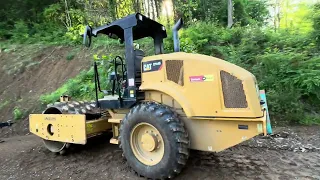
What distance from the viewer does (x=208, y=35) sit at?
10492 millimetres

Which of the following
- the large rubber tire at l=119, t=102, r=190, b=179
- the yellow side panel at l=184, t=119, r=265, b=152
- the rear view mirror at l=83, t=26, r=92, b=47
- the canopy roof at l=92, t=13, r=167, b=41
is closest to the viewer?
the yellow side panel at l=184, t=119, r=265, b=152

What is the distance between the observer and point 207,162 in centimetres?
428

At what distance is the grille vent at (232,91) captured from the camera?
11.0ft

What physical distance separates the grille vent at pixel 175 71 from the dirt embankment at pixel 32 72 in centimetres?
681

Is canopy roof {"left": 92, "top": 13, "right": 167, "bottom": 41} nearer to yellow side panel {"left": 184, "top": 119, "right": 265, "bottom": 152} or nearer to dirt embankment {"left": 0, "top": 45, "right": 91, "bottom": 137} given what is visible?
yellow side panel {"left": 184, "top": 119, "right": 265, "bottom": 152}

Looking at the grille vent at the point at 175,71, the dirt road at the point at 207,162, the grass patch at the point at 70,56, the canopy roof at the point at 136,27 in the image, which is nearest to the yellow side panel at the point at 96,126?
the dirt road at the point at 207,162

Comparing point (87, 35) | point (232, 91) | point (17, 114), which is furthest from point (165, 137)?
point (17, 114)

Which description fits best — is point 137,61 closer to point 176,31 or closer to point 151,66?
point 151,66

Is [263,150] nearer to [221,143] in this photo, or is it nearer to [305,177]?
[305,177]

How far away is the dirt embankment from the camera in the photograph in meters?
9.86

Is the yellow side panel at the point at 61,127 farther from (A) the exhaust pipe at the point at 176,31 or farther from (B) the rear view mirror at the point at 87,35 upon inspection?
(A) the exhaust pipe at the point at 176,31

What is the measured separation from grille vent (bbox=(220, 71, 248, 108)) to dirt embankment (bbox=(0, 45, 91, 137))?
297 inches

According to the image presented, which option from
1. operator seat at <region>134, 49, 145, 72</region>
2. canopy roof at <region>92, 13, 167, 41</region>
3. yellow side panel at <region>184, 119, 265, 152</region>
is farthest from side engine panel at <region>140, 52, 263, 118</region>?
canopy roof at <region>92, 13, 167, 41</region>

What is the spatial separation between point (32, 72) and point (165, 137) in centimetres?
1005
